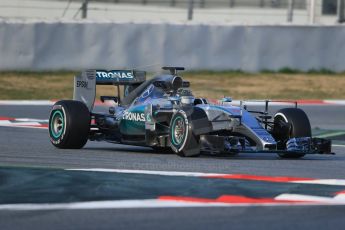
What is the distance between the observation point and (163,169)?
10250 millimetres

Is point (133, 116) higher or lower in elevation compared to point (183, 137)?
higher

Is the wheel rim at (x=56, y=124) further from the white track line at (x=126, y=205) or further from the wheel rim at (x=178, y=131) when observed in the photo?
the white track line at (x=126, y=205)

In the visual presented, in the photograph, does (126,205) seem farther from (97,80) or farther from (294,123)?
(97,80)

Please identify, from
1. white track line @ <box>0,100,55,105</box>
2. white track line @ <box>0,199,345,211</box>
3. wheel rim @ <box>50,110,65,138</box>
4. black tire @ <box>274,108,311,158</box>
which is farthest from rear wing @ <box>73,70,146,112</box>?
white track line @ <box>0,100,55,105</box>

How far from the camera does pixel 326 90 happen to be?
23641 mm

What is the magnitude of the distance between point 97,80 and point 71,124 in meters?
1.07

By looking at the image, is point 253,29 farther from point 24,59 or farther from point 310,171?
point 310,171

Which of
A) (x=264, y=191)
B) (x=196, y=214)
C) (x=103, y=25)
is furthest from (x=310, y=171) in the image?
(x=103, y=25)

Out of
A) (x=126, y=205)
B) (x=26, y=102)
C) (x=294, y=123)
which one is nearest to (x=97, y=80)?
(x=294, y=123)

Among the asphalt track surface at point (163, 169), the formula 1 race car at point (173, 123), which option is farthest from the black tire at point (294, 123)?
the asphalt track surface at point (163, 169)

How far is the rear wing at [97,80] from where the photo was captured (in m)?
13.3

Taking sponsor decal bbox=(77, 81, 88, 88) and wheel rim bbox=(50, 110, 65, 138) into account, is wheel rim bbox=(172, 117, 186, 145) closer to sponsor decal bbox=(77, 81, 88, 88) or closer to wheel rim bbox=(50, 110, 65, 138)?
wheel rim bbox=(50, 110, 65, 138)

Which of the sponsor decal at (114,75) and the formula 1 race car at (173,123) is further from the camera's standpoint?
the sponsor decal at (114,75)

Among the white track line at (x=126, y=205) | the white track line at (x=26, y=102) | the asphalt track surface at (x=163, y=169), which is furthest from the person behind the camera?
the white track line at (x=26, y=102)
